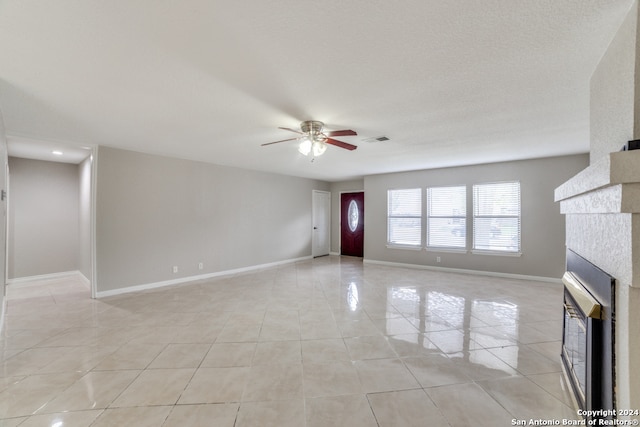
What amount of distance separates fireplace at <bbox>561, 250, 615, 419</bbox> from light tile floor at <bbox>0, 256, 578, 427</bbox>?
1.19ft

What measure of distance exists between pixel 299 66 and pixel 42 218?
6.75 metres

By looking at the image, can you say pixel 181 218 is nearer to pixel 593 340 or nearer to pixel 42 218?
pixel 42 218

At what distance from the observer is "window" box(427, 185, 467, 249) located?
6008mm

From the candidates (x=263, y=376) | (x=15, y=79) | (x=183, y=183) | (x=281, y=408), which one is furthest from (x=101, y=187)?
(x=281, y=408)

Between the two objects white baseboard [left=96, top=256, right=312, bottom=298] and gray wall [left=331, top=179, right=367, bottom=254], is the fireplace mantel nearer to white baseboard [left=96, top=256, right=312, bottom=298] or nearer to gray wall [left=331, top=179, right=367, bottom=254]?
white baseboard [left=96, top=256, right=312, bottom=298]

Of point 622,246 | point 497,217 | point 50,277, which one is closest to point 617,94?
point 622,246

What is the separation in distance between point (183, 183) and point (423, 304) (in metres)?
4.84

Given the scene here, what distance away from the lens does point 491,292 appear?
4.48 metres

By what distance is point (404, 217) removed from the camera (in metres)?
6.79

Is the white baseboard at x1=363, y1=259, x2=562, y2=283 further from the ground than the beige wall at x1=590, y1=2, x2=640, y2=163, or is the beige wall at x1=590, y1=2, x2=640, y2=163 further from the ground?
the beige wall at x1=590, y1=2, x2=640, y2=163

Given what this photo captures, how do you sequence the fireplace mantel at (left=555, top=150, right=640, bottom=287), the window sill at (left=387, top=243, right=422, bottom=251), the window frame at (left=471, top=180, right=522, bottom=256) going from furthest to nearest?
1. the window sill at (left=387, top=243, right=422, bottom=251)
2. the window frame at (left=471, top=180, right=522, bottom=256)
3. the fireplace mantel at (left=555, top=150, right=640, bottom=287)

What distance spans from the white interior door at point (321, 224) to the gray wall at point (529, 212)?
292 cm

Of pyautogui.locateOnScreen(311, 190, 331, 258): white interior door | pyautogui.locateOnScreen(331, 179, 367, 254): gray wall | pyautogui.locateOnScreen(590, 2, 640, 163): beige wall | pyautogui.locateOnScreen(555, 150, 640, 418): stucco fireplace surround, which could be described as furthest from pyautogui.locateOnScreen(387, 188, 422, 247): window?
pyautogui.locateOnScreen(555, 150, 640, 418): stucco fireplace surround

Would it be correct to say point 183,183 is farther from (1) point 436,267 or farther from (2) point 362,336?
(1) point 436,267
